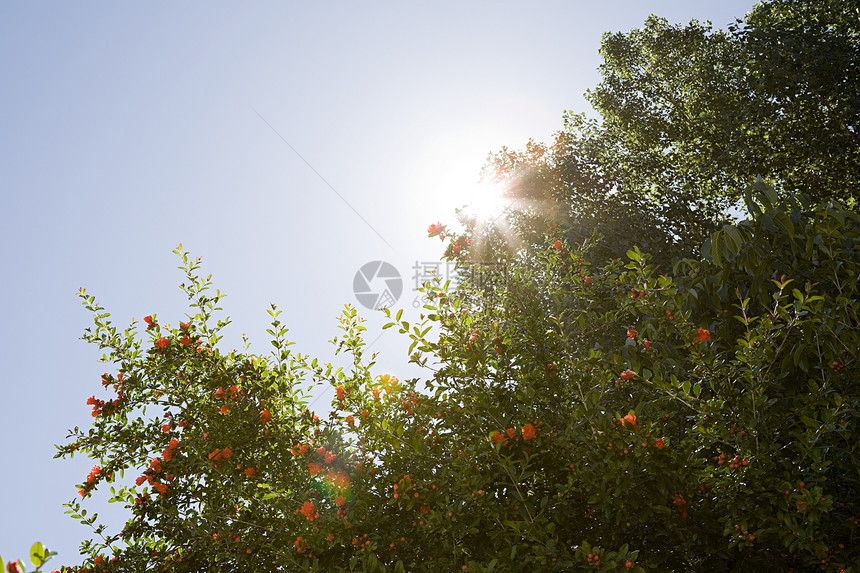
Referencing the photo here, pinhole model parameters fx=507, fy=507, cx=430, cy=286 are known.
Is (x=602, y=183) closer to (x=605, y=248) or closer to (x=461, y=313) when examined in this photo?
(x=605, y=248)

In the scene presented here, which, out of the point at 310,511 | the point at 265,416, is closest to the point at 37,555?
the point at 310,511

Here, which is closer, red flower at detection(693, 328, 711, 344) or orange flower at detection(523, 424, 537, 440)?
red flower at detection(693, 328, 711, 344)

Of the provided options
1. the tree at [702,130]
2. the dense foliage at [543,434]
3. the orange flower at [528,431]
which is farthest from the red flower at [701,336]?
the tree at [702,130]

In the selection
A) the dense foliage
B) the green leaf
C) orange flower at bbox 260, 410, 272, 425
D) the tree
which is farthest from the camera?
the tree

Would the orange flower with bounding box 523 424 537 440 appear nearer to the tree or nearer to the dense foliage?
the dense foliage

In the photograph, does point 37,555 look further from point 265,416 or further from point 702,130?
point 702,130

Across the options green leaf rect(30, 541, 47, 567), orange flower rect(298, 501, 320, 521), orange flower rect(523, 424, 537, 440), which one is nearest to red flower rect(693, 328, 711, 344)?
orange flower rect(523, 424, 537, 440)

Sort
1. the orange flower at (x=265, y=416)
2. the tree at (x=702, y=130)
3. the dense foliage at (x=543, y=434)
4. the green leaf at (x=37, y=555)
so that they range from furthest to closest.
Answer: the tree at (x=702, y=130), the orange flower at (x=265, y=416), the dense foliage at (x=543, y=434), the green leaf at (x=37, y=555)

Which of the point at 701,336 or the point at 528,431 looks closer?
the point at 701,336

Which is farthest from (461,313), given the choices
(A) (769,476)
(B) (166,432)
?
(B) (166,432)

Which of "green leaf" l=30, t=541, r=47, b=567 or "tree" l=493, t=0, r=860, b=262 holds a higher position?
"tree" l=493, t=0, r=860, b=262

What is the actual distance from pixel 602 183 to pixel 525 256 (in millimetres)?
2660

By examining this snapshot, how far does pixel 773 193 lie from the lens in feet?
13.2

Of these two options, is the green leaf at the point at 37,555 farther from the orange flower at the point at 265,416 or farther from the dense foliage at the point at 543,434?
the orange flower at the point at 265,416
